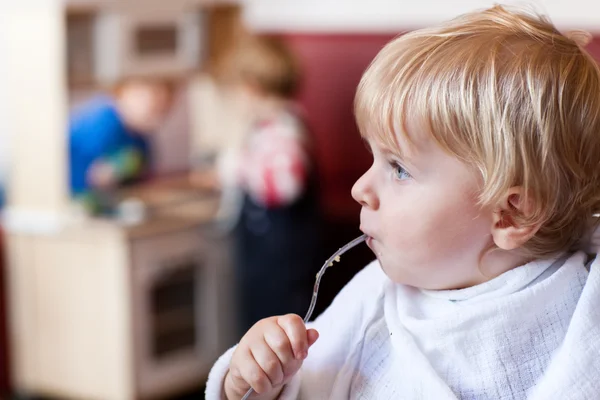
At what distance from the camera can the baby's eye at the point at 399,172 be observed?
2.83 ft

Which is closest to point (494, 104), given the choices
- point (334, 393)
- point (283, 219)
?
point (334, 393)

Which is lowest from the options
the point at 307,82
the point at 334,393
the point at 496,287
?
the point at 307,82

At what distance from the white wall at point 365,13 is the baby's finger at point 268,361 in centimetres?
222

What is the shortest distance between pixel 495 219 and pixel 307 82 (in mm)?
2464

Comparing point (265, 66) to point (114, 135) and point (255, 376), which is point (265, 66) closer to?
point (114, 135)

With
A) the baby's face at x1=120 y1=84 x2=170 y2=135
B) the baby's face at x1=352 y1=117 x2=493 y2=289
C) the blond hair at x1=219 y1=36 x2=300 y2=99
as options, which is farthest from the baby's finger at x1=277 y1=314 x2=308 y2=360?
the baby's face at x1=120 y1=84 x2=170 y2=135

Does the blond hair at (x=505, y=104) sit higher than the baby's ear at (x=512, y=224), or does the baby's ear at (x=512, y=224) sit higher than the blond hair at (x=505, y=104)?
the blond hair at (x=505, y=104)

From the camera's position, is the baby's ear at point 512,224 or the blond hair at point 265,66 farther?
the blond hair at point 265,66

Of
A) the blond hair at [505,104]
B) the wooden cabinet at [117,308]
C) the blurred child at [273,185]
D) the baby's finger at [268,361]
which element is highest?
the blond hair at [505,104]

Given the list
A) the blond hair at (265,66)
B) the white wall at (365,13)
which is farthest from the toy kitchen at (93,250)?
the white wall at (365,13)

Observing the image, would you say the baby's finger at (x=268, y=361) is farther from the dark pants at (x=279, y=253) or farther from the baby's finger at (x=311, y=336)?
the dark pants at (x=279, y=253)

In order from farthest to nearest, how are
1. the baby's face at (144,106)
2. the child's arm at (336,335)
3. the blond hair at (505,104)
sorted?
the baby's face at (144,106), the child's arm at (336,335), the blond hair at (505,104)

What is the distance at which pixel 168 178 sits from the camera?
312 cm

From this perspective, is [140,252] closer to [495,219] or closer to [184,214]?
[184,214]
